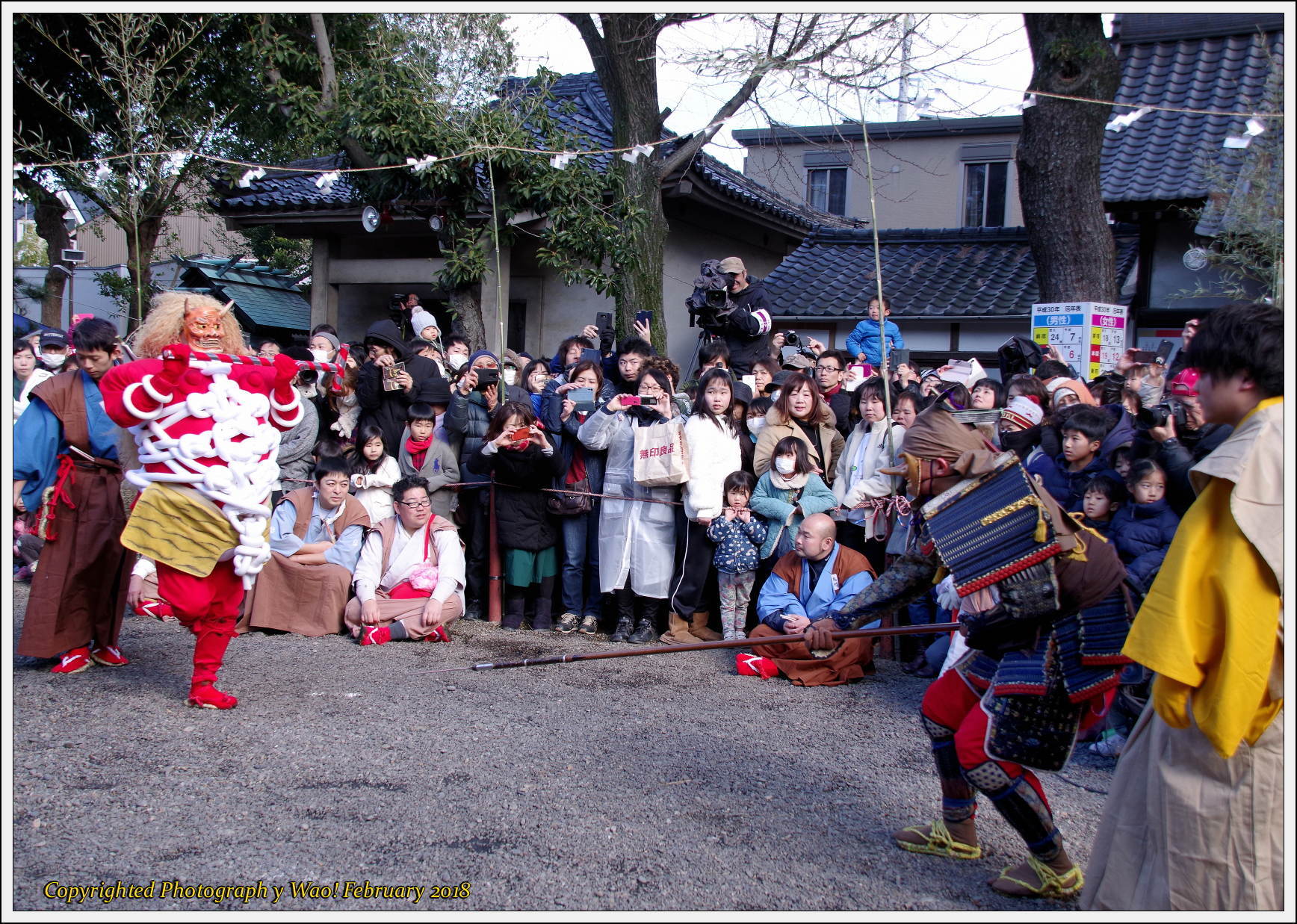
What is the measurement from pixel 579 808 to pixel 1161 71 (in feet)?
41.5

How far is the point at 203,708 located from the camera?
4883mm

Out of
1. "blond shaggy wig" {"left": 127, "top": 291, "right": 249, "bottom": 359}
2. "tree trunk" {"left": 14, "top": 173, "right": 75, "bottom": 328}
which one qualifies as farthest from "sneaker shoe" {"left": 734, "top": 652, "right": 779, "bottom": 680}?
"tree trunk" {"left": 14, "top": 173, "right": 75, "bottom": 328}

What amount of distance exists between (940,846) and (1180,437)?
10.0 feet

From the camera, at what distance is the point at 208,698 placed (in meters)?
4.89

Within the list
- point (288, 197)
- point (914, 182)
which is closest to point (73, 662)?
point (288, 197)

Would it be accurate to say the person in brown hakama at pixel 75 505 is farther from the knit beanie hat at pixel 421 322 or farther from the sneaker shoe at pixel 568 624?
the knit beanie hat at pixel 421 322

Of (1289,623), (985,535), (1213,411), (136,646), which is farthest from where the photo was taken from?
(136,646)

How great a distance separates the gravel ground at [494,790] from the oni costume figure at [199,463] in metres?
0.55

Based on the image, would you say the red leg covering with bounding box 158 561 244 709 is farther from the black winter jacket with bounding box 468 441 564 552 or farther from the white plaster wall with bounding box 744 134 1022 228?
the white plaster wall with bounding box 744 134 1022 228

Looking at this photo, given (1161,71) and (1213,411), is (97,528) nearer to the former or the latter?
(1213,411)

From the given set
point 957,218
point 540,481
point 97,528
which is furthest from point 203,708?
point 957,218

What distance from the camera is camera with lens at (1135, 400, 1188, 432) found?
5.25 m

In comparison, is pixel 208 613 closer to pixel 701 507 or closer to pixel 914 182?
pixel 701 507

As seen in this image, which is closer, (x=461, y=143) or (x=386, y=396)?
(x=386, y=396)
